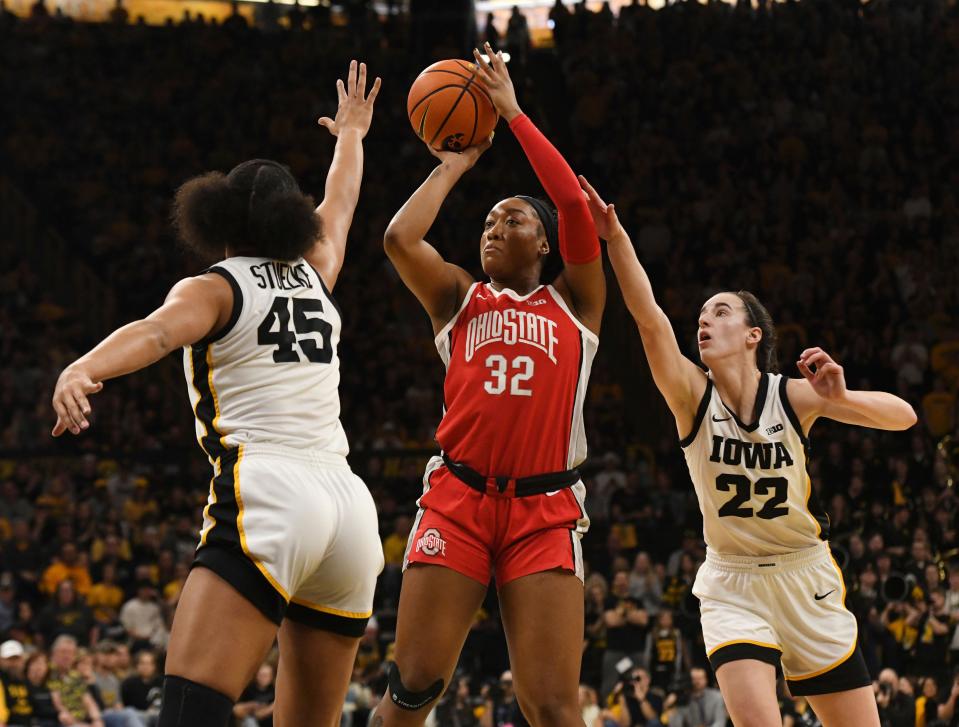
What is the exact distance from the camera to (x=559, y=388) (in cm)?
495

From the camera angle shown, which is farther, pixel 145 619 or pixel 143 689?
pixel 145 619

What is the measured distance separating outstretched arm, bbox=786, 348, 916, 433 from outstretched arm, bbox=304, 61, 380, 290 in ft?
5.96

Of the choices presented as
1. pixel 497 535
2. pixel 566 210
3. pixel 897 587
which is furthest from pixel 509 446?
pixel 897 587

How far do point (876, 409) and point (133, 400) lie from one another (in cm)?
1247

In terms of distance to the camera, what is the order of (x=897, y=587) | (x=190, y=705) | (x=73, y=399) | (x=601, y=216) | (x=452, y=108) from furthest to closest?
(x=897, y=587) → (x=452, y=108) → (x=601, y=216) → (x=190, y=705) → (x=73, y=399)

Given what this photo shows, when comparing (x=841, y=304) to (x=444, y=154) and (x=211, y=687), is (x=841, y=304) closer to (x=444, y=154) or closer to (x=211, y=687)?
(x=444, y=154)

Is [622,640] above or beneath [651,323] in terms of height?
beneath

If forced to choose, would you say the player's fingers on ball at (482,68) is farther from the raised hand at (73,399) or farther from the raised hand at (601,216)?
the raised hand at (73,399)

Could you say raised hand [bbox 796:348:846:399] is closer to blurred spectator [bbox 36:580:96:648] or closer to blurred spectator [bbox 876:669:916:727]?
blurred spectator [bbox 876:669:916:727]

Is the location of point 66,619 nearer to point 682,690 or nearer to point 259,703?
point 259,703

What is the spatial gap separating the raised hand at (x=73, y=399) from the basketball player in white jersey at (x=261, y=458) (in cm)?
4

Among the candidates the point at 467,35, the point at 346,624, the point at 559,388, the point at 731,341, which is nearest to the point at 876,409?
the point at 731,341

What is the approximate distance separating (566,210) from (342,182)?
0.90 m

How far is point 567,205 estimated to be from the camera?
16.6 ft
